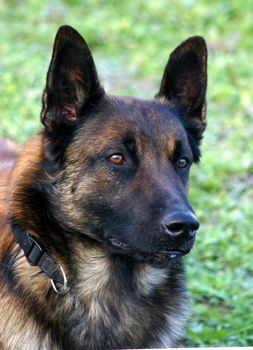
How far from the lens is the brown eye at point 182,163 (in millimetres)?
4674

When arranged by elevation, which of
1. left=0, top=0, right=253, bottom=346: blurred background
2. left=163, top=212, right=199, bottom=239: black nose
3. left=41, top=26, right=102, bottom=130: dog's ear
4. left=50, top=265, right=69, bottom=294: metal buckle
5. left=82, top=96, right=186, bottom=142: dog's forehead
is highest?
left=41, top=26, right=102, bottom=130: dog's ear

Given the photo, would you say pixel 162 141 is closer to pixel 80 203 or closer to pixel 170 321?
pixel 80 203

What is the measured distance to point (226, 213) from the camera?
7.57m

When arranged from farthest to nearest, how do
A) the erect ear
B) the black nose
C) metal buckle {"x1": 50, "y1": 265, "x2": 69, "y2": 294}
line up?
the erect ear, metal buckle {"x1": 50, "y1": 265, "x2": 69, "y2": 294}, the black nose

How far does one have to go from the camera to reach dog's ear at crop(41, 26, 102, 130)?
4.46m

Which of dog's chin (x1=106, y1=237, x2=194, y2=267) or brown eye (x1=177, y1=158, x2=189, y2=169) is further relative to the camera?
brown eye (x1=177, y1=158, x2=189, y2=169)

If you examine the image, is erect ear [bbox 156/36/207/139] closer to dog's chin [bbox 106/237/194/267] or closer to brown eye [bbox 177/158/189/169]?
brown eye [bbox 177/158/189/169]

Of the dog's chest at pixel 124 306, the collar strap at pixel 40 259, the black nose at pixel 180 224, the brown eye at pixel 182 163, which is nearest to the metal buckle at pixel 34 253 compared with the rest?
the collar strap at pixel 40 259

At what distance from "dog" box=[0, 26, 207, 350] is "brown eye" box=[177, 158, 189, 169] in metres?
0.01

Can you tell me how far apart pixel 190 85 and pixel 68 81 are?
2.76ft

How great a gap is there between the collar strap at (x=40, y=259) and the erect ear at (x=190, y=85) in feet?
4.02

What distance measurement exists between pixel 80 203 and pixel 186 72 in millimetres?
1119

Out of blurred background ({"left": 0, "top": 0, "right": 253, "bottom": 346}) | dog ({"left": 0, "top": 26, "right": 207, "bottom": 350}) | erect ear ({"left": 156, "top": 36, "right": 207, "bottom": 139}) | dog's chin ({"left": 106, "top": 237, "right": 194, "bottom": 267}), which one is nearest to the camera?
dog's chin ({"left": 106, "top": 237, "right": 194, "bottom": 267})

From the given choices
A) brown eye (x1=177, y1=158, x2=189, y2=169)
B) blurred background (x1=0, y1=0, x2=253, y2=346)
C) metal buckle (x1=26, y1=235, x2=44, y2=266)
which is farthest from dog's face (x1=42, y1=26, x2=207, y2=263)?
blurred background (x1=0, y1=0, x2=253, y2=346)
